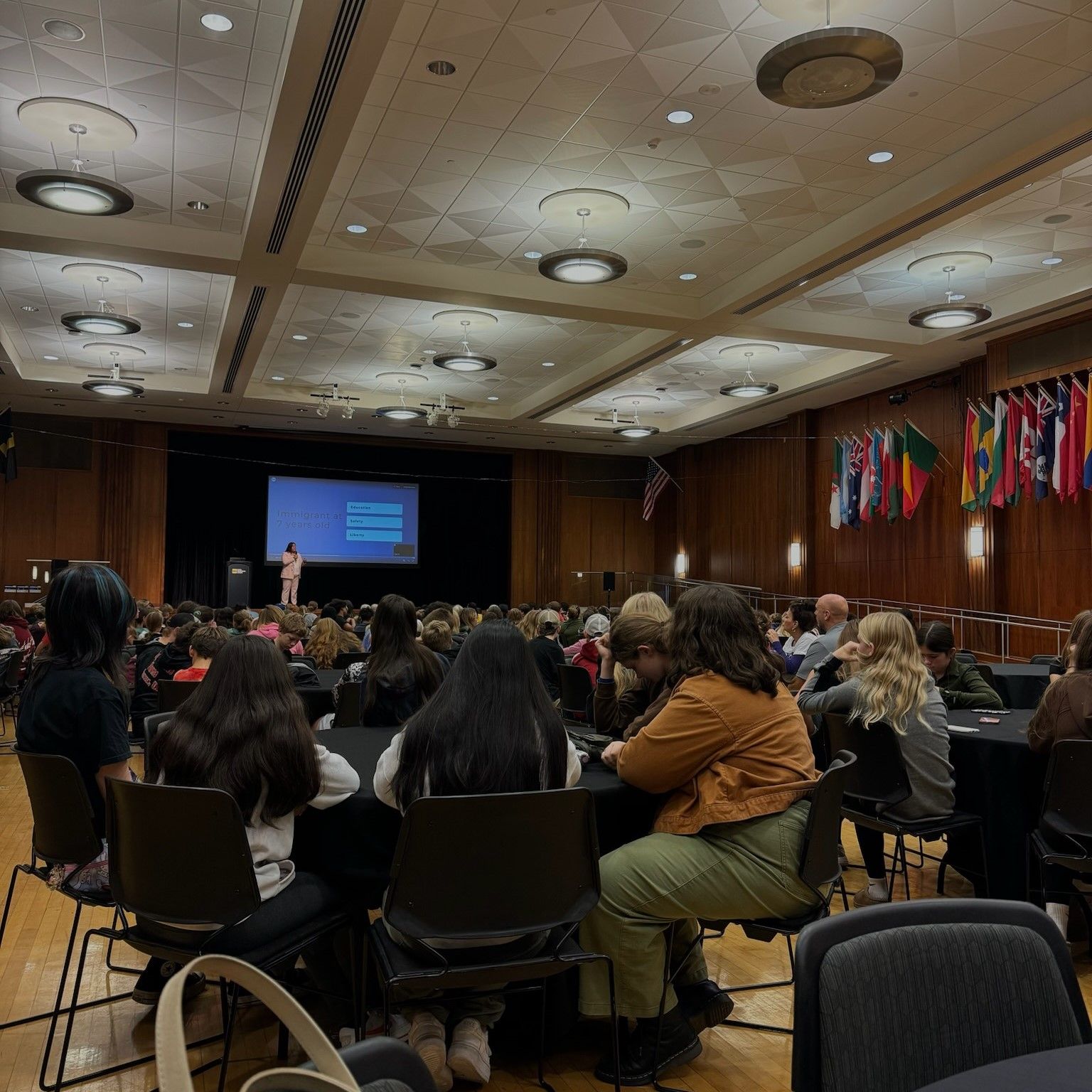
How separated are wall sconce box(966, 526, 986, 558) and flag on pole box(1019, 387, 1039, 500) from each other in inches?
52.6

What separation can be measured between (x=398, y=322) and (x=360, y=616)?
402 cm

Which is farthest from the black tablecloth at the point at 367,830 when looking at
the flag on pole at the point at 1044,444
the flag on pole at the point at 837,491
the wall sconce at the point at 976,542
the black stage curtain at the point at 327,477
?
the black stage curtain at the point at 327,477

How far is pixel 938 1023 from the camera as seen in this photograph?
144 cm

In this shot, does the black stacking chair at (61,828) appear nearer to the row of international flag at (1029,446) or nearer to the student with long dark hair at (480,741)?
the student with long dark hair at (480,741)

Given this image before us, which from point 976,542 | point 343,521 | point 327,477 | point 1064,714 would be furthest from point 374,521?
point 1064,714

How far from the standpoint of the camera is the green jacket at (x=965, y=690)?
5.39 metres

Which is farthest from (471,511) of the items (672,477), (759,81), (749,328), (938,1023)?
(938,1023)

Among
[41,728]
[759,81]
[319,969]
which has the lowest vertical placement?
[319,969]

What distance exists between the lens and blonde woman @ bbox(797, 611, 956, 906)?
411cm

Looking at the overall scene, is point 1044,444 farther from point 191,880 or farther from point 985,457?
point 191,880

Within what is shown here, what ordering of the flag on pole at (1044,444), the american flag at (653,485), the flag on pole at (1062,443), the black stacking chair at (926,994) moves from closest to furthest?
the black stacking chair at (926,994)
the flag on pole at (1062,443)
the flag on pole at (1044,444)
the american flag at (653,485)

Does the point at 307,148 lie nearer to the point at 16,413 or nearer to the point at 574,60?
the point at 574,60

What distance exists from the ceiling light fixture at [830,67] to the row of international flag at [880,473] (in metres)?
8.75

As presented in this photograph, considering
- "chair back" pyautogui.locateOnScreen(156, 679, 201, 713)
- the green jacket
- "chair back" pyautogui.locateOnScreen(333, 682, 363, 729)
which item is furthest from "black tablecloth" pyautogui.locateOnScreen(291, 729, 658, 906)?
the green jacket
